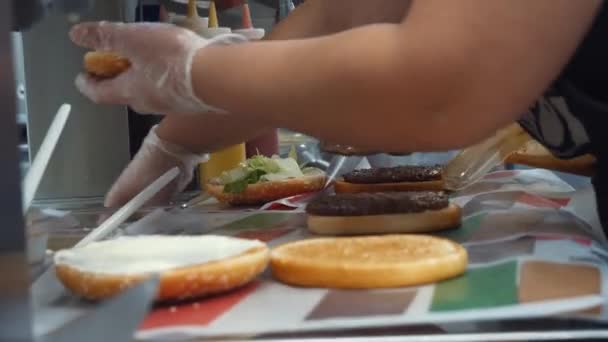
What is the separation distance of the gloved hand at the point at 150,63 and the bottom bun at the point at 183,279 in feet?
0.76

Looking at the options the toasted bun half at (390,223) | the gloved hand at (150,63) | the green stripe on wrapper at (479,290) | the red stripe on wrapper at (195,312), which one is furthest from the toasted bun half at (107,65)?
the green stripe on wrapper at (479,290)

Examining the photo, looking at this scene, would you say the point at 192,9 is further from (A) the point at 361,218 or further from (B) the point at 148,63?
(A) the point at 361,218

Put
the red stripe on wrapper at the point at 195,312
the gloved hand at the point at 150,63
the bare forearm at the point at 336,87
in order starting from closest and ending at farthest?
the red stripe on wrapper at the point at 195,312
the bare forearm at the point at 336,87
the gloved hand at the point at 150,63

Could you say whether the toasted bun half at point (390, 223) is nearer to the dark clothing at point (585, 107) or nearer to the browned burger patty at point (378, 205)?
the browned burger patty at point (378, 205)

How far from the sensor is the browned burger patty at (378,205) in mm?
994

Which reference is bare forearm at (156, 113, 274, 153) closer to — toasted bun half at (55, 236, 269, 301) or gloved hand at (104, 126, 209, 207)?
gloved hand at (104, 126, 209, 207)

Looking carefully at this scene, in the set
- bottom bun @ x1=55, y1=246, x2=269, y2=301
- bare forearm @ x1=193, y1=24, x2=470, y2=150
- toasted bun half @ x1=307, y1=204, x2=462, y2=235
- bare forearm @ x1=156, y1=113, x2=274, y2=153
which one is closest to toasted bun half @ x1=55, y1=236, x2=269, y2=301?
bottom bun @ x1=55, y1=246, x2=269, y2=301

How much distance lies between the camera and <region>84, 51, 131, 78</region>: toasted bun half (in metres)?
1.02

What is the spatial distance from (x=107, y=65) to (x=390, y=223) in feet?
1.42

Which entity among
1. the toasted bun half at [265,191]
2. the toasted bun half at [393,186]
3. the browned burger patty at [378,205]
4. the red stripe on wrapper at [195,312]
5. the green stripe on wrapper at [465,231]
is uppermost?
the red stripe on wrapper at [195,312]

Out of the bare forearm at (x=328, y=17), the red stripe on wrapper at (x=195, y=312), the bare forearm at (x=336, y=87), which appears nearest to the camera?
the red stripe on wrapper at (x=195, y=312)

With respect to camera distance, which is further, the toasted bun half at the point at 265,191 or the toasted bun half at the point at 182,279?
the toasted bun half at the point at 265,191

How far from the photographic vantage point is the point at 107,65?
3.39 ft

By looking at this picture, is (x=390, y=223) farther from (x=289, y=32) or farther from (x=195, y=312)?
(x=289, y=32)
